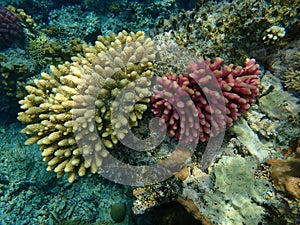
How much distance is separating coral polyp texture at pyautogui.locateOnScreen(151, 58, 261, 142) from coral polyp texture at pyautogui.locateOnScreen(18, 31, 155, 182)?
33 centimetres

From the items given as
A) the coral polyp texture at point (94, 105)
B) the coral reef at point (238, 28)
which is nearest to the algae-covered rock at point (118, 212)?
the coral polyp texture at point (94, 105)

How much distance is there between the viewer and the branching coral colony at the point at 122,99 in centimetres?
297

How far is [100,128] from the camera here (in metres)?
3.14

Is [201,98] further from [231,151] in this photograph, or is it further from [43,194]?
[43,194]

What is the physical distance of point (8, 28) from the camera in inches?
242

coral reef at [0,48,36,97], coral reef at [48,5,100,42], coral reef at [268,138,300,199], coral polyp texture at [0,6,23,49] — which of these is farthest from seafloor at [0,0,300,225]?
coral polyp texture at [0,6,23,49]

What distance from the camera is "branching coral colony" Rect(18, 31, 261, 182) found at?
2.97 m

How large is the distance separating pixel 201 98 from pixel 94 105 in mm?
1450

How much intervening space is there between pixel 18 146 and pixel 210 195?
4.96 m

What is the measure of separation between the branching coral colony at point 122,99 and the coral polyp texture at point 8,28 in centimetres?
390

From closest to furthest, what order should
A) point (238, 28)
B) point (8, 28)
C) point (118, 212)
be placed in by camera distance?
point (238, 28)
point (118, 212)
point (8, 28)

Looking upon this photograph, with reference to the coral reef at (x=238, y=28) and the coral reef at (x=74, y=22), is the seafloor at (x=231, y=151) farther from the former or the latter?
the coral reef at (x=74, y=22)

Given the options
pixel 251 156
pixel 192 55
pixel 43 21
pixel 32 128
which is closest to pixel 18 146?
pixel 32 128

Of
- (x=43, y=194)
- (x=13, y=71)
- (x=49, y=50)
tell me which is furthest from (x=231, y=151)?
(x=13, y=71)
